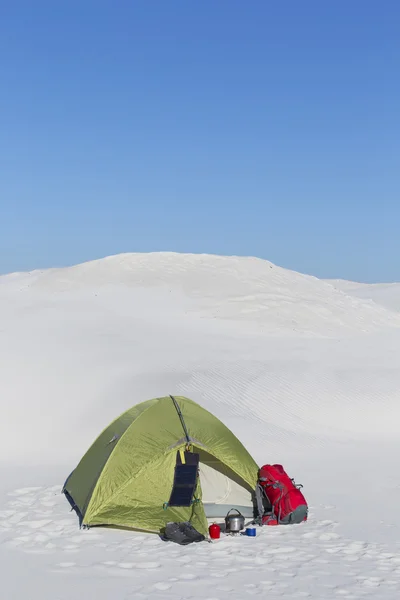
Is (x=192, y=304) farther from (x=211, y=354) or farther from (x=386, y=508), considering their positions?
(x=386, y=508)

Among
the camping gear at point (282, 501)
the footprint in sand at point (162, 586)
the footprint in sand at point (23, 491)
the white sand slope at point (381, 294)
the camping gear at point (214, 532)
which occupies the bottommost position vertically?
the footprint in sand at point (162, 586)

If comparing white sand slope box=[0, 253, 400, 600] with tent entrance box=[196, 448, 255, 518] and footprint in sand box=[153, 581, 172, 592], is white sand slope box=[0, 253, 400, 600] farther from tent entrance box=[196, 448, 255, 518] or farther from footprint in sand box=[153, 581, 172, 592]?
tent entrance box=[196, 448, 255, 518]

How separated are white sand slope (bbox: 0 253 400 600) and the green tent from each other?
13.7 inches

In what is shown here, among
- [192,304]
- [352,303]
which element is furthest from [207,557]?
[352,303]

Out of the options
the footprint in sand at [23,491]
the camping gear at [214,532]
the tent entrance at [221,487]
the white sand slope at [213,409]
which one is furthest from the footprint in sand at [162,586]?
the footprint in sand at [23,491]

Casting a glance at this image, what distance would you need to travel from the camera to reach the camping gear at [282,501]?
8945mm

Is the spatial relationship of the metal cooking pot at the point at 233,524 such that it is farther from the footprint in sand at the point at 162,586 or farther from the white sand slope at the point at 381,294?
the white sand slope at the point at 381,294

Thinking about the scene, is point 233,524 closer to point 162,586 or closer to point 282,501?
point 282,501

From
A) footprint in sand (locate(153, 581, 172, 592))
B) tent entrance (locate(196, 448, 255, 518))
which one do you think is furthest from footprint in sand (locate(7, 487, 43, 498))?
footprint in sand (locate(153, 581, 172, 592))

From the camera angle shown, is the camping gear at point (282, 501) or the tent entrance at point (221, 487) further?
the tent entrance at point (221, 487)

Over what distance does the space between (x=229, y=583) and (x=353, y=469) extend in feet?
19.2

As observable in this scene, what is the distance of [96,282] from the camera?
121ft

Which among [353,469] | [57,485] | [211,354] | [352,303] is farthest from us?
[352,303]

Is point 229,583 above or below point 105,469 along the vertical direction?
below
